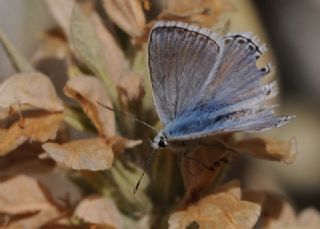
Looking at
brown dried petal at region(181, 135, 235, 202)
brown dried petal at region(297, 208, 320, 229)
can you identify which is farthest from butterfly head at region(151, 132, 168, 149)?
brown dried petal at region(297, 208, 320, 229)

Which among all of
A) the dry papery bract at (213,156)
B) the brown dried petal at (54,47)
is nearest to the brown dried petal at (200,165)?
the dry papery bract at (213,156)

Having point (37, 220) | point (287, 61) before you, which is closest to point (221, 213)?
point (37, 220)

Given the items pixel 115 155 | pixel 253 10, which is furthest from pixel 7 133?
pixel 253 10

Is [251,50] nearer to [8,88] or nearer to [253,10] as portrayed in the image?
[8,88]

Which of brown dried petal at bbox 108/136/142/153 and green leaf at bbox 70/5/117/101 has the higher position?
green leaf at bbox 70/5/117/101

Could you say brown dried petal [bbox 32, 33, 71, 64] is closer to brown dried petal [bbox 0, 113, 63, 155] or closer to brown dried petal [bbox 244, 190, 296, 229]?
brown dried petal [bbox 0, 113, 63, 155]
